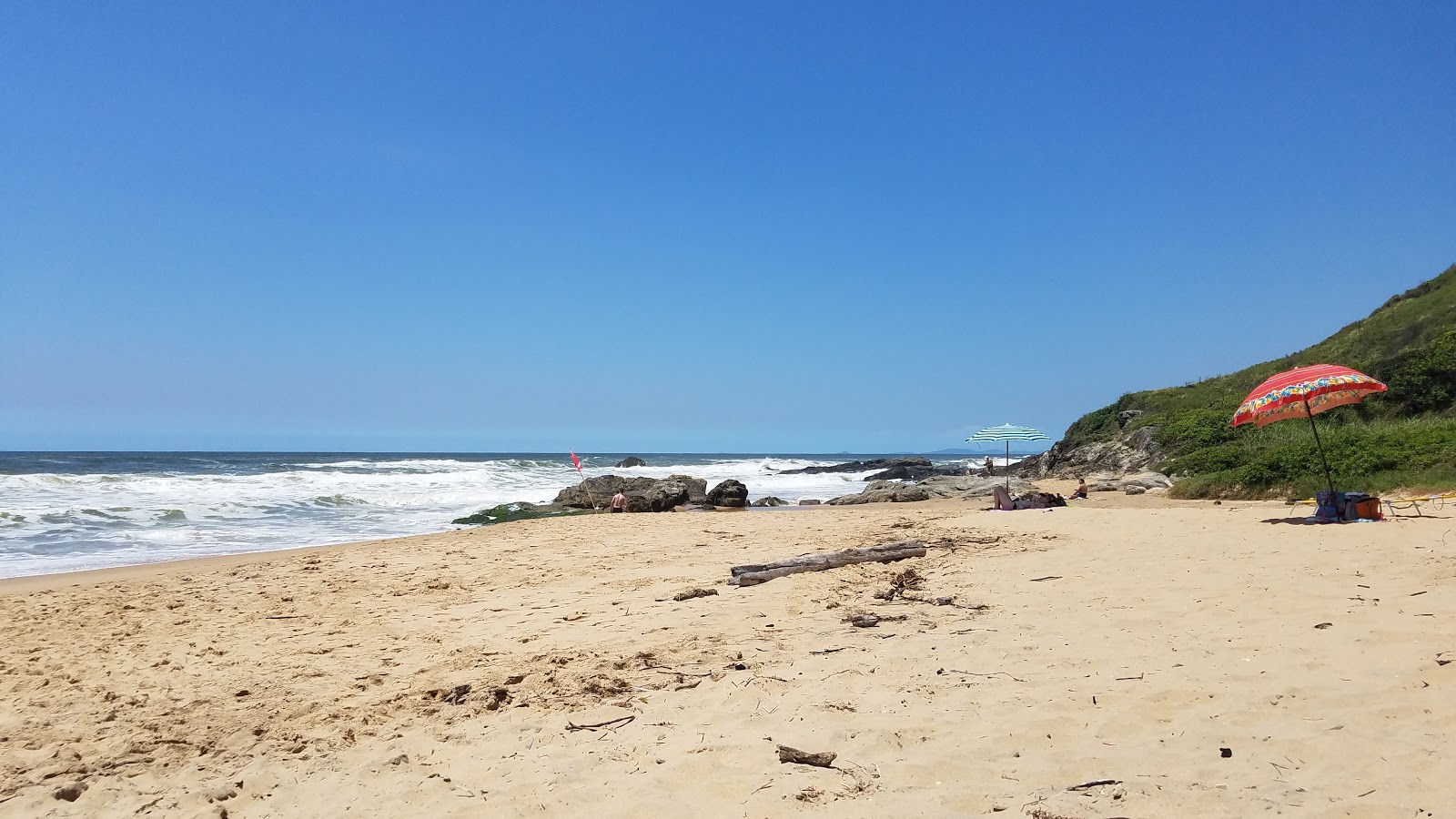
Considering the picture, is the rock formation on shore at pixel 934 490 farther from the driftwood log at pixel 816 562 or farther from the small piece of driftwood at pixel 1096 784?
the small piece of driftwood at pixel 1096 784

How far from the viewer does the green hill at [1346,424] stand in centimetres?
1416

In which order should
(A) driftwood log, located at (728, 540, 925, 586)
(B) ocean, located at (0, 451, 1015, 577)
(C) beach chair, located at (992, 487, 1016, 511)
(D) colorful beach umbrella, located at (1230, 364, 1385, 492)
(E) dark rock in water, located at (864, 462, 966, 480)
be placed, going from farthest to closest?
1. (E) dark rock in water, located at (864, 462, 966, 480)
2. (C) beach chair, located at (992, 487, 1016, 511)
3. (B) ocean, located at (0, 451, 1015, 577)
4. (D) colorful beach umbrella, located at (1230, 364, 1385, 492)
5. (A) driftwood log, located at (728, 540, 925, 586)

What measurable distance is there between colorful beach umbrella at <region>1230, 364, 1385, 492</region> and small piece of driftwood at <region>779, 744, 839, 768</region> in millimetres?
9884

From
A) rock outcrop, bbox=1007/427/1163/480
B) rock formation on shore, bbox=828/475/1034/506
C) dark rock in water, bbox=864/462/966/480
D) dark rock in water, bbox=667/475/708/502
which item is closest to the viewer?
rock formation on shore, bbox=828/475/1034/506

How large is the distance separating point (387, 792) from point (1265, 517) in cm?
1254

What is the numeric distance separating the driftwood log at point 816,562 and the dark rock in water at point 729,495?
52.7 feet

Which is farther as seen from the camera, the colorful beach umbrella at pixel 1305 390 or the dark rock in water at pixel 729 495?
the dark rock in water at pixel 729 495

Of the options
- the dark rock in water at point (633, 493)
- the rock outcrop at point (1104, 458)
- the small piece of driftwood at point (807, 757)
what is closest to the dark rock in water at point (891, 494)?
the dark rock in water at point (633, 493)

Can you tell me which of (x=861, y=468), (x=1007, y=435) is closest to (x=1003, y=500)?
(x=1007, y=435)

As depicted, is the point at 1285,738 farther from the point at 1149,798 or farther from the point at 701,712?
the point at 701,712

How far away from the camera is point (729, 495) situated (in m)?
25.7

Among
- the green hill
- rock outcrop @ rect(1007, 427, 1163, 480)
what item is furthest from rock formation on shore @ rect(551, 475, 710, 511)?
rock outcrop @ rect(1007, 427, 1163, 480)

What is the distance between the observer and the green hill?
14.2 metres

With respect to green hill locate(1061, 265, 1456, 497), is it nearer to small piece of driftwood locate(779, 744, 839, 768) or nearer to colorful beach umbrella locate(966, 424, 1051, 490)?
colorful beach umbrella locate(966, 424, 1051, 490)
